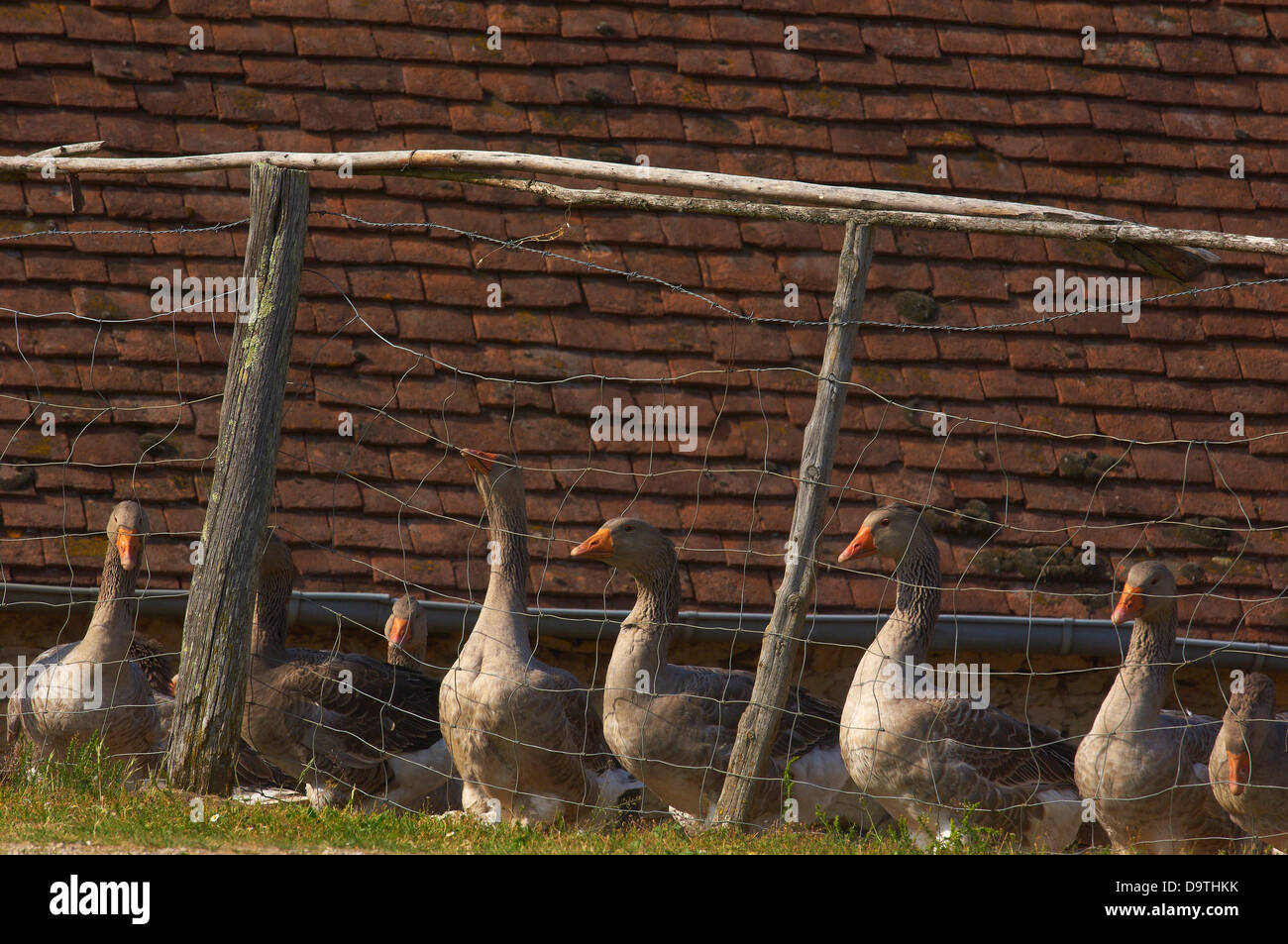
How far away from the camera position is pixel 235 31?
8.51 metres

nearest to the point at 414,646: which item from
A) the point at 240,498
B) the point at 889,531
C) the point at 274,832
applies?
the point at 240,498

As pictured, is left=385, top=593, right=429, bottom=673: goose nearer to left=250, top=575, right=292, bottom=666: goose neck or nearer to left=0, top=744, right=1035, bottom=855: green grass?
left=250, top=575, right=292, bottom=666: goose neck

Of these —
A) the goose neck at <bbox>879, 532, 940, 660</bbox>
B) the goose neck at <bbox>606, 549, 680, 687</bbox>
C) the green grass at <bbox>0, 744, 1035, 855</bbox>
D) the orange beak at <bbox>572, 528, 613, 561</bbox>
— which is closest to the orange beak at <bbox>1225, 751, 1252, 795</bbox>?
the green grass at <bbox>0, 744, 1035, 855</bbox>

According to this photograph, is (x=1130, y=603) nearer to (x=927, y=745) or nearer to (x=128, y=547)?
(x=927, y=745)

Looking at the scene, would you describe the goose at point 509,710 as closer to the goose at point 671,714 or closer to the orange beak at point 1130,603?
the goose at point 671,714

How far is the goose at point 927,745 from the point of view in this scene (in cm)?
595

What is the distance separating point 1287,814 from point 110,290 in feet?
22.2

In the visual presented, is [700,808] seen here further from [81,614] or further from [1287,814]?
[81,614]

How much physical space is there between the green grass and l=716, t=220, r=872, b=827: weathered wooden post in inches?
11.6

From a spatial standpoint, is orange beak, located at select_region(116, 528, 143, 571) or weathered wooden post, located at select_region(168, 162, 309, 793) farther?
orange beak, located at select_region(116, 528, 143, 571)

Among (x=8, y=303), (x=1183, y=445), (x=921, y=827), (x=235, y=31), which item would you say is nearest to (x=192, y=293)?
(x=8, y=303)

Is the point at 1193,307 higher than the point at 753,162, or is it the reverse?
the point at 753,162

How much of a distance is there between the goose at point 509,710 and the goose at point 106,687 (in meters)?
1.55

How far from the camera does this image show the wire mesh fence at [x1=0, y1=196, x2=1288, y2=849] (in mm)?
7625
